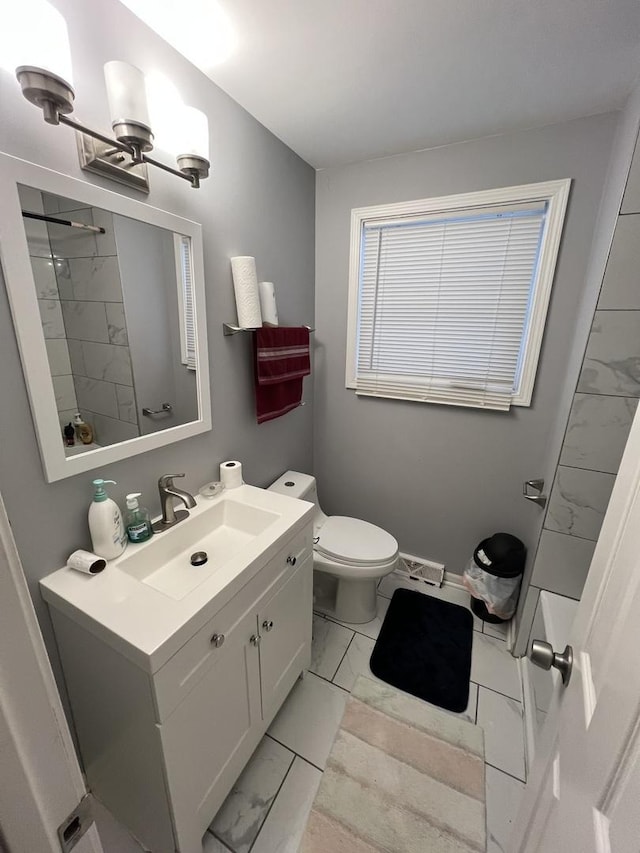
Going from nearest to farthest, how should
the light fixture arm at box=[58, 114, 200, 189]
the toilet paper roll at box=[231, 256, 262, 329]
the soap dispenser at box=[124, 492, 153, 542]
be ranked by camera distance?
the light fixture arm at box=[58, 114, 200, 189], the soap dispenser at box=[124, 492, 153, 542], the toilet paper roll at box=[231, 256, 262, 329]

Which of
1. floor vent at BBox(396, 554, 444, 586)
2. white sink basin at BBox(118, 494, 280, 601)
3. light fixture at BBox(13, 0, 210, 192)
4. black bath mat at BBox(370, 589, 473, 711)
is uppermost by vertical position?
light fixture at BBox(13, 0, 210, 192)

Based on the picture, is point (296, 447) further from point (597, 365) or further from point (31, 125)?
point (31, 125)

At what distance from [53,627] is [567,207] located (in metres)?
2.39

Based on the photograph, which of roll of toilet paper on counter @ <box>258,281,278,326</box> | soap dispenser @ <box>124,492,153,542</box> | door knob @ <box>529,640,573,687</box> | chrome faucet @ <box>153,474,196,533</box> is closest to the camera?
door knob @ <box>529,640,573,687</box>

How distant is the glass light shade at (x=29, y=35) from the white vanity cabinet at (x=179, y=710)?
1.22m

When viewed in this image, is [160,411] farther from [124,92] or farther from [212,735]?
[212,735]

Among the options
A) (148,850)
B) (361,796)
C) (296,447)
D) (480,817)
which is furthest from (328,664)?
(296,447)

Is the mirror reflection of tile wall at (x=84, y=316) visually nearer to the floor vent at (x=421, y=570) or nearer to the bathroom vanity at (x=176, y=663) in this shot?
the bathroom vanity at (x=176, y=663)

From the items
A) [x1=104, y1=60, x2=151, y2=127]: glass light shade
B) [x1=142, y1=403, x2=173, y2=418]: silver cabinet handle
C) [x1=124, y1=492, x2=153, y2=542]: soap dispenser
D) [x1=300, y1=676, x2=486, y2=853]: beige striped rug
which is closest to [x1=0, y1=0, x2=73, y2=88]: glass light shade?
[x1=104, y1=60, x2=151, y2=127]: glass light shade

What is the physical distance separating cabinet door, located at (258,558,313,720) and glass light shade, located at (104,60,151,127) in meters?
1.43

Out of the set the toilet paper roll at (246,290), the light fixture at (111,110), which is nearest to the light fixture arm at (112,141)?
the light fixture at (111,110)

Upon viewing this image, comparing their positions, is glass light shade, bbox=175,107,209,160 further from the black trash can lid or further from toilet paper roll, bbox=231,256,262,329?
the black trash can lid

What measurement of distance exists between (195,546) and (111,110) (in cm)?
132

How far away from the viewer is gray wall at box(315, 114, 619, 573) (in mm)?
1470
